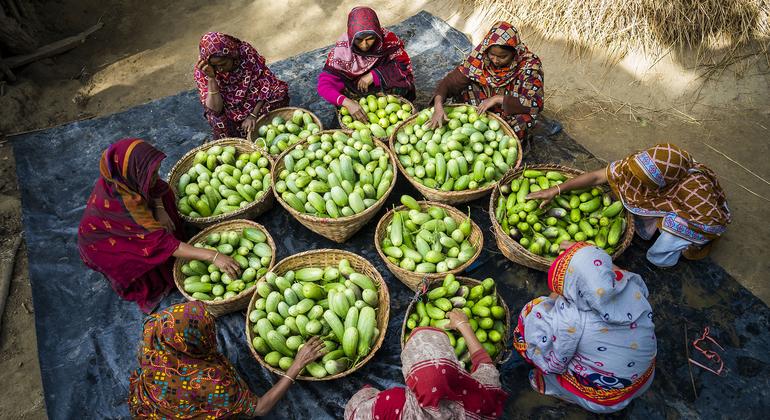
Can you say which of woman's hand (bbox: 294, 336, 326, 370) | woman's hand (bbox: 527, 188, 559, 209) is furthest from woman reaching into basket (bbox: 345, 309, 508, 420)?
woman's hand (bbox: 527, 188, 559, 209)

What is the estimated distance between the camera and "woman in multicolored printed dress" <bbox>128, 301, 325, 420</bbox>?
7.52ft

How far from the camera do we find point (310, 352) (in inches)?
114

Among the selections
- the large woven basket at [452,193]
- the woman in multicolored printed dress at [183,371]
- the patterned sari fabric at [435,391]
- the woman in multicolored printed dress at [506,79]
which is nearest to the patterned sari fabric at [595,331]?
the patterned sari fabric at [435,391]

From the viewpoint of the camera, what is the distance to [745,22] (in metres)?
5.73

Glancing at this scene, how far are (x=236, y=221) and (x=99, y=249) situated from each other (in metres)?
1.02

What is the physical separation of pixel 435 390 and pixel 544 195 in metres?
2.20

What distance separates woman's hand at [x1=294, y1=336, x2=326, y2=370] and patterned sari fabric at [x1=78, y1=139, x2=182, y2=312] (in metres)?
1.35

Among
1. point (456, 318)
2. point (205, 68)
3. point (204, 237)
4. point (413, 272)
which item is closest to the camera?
point (456, 318)

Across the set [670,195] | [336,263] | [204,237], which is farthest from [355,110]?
[670,195]

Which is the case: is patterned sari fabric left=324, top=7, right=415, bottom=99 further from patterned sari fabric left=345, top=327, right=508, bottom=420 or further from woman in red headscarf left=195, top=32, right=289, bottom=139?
patterned sari fabric left=345, top=327, right=508, bottom=420

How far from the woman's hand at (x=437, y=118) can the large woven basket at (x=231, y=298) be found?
1.89 m

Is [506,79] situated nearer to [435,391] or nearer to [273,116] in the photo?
[273,116]

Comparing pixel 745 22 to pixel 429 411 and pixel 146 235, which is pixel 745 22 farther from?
pixel 146 235

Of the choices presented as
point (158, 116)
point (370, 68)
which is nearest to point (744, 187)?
point (370, 68)
